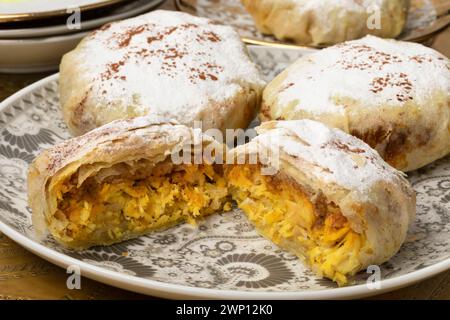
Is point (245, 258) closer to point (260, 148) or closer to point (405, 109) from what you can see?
point (260, 148)

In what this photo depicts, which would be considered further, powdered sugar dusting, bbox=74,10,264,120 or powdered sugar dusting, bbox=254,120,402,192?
powdered sugar dusting, bbox=74,10,264,120

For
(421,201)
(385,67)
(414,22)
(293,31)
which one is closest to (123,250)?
(421,201)

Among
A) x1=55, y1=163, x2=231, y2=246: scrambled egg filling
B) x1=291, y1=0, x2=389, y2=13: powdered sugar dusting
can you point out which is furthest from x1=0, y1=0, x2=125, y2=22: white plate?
x1=55, y1=163, x2=231, y2=246: scrambled egg filling

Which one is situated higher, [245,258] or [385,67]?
[385,67]

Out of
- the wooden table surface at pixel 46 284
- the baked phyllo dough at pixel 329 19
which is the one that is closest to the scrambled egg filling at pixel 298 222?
the wooden table surface at pixel 46 284

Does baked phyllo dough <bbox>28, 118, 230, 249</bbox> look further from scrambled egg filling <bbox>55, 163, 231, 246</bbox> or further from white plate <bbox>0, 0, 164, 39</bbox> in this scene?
white plate <bbox>0, 0, 164, 39</bbox>

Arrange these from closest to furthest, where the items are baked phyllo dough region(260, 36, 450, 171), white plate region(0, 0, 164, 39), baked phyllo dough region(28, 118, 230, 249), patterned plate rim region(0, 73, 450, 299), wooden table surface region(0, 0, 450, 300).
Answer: patterned plate rim region(0, 73, 450, 299)
wooden table surface region(0, 0, 450, 300)
baked phyllo dough region(28, 118, 230, 249)
baked phyllo dough region(260, 36, 450, 171)
white plate region(0, 0, 164, 39)
